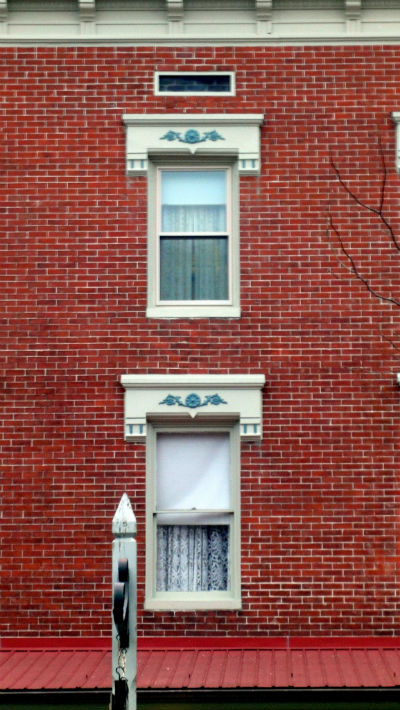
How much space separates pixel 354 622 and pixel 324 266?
12.8 ft

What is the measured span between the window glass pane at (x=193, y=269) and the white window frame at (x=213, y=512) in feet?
4.88

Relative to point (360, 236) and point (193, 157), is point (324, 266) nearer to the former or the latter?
point (360, 236)

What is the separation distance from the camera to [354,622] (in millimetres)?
11102

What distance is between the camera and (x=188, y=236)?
12039 millimetres

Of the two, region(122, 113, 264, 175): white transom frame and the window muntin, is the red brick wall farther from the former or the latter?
the window muntin

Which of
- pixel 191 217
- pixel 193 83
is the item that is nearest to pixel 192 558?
pixel 191 217

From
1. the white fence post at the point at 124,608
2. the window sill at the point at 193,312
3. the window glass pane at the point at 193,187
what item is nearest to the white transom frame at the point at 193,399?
the window sill at the point at 193,312

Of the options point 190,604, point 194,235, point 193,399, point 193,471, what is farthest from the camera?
point 194,235

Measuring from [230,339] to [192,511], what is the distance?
1946 mm

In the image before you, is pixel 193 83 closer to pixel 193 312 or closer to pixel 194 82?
pixel 194 82

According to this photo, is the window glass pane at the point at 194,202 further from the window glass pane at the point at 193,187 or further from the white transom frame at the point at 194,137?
the white transom frame at the point at 194,137

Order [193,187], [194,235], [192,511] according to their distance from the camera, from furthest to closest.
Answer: [193,187], [194,235], [192,511]

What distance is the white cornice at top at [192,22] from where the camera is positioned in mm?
12086

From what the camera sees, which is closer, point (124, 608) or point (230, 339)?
point (124, 608)
